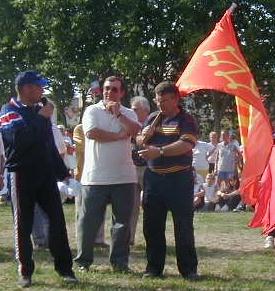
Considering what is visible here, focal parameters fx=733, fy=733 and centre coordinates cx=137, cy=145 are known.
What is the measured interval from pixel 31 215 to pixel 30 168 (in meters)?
0.44

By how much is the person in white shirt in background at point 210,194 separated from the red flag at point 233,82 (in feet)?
20.9

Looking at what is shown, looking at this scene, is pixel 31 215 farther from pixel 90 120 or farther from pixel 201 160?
pixel 201 160

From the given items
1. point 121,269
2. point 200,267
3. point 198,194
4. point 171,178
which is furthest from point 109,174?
point 198,194

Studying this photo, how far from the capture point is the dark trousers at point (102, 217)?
7113 millimetres

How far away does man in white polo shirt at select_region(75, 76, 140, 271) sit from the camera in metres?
7.05

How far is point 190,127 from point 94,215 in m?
1.30

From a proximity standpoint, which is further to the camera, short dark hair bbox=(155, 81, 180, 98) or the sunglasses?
the sunglasses

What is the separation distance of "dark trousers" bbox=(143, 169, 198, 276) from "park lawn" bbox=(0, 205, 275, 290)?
177 mm

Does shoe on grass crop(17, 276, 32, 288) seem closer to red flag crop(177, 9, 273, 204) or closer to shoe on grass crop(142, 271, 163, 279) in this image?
shoe on grass crop(142, 271, 163, 279)

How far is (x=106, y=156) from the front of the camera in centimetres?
707

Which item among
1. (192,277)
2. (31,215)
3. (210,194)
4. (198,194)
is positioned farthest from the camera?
(210,194)

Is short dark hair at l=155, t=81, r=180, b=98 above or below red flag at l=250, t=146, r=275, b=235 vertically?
above

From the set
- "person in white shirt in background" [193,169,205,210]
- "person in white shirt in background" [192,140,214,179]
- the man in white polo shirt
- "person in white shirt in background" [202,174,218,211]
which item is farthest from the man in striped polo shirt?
"person in white shirt in background" [192,140,214,179]

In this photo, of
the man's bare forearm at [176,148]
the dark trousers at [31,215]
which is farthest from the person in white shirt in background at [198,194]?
the dark trousers at [31,215]
